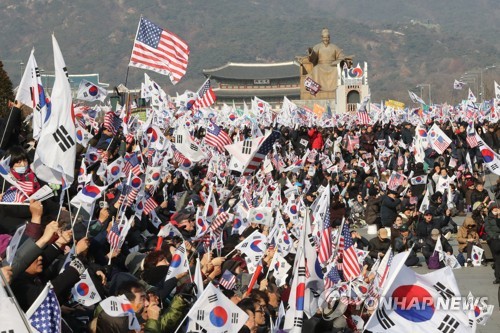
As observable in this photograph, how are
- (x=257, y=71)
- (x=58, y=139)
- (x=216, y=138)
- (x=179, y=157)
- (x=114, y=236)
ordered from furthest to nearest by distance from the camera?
(x=257, y=71), (x=179, y=157), (x=216, y=138), (x=114, y=236), (x=58, y=139)

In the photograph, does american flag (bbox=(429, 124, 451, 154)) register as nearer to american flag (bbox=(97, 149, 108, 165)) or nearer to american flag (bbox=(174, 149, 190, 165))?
american flag (bbox=(174, 149, 190, 165))

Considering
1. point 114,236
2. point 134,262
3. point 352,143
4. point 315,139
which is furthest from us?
point 315,139

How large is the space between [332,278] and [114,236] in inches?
84.9

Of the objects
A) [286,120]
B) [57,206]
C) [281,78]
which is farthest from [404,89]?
[57,206]

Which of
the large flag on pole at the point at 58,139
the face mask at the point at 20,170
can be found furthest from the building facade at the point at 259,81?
the large flag on pole at the point at 58,139

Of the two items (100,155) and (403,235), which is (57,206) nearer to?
(100,155)

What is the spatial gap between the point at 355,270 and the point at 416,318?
4040mm

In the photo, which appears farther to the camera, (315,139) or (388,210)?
(315,139)

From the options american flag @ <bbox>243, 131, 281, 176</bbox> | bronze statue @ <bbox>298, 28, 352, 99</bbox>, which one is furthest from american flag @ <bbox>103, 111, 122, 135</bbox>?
bronze statue @ <bbox>298, 28, 352, 99</bbox>

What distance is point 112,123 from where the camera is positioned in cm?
1897

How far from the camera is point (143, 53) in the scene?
1833 centimetres

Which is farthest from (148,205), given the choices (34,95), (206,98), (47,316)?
(206,98)

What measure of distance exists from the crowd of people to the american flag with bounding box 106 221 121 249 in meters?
0.03

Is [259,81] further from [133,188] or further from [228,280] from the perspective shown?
[228,280]
